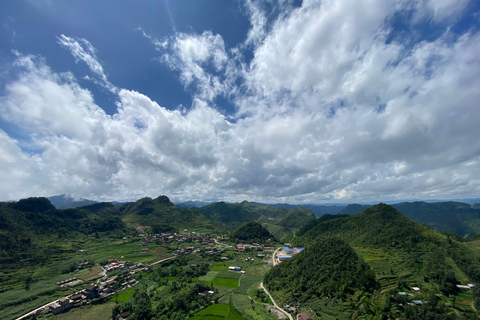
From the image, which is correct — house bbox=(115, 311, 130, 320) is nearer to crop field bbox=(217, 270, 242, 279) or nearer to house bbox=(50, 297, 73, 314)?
house bbox=(50, 297, 73, 314)

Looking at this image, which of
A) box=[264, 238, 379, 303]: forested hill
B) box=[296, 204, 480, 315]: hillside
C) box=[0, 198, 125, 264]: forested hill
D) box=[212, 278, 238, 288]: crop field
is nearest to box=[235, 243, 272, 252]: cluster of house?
box=[296, 204, 480, 315]: hillside

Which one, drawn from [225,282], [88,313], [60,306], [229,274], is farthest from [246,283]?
[60,306]

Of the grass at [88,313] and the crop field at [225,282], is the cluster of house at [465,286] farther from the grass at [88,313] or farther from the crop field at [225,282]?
the grass at [88,313]

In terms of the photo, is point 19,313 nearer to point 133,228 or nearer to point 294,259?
point 294,259

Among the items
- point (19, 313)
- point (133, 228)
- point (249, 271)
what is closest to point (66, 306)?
point (19, 313)

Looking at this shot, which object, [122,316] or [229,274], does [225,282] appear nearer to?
[229,274]
